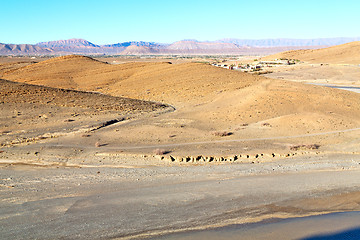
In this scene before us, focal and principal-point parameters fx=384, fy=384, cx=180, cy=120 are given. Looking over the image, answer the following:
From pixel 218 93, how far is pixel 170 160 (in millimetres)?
24630

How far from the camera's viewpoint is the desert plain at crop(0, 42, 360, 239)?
13797 millimetres

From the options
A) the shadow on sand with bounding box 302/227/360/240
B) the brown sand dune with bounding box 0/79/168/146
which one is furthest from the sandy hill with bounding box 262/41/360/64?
the shadow on sand with bounding box 302/227/360/240

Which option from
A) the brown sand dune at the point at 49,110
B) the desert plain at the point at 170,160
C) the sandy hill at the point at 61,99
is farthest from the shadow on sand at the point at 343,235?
the sandy hill at the point at 61,99

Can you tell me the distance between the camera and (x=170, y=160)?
66.5 feet

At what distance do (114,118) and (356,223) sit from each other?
21398mm

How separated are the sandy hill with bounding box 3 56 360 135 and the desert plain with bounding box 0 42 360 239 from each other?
232 mm

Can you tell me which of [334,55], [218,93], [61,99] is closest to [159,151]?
[61,99]

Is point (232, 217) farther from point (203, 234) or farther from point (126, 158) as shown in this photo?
point (126, 158)

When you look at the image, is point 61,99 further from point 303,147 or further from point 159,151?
point 303,147

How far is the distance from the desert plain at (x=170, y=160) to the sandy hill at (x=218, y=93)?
0.76 feet

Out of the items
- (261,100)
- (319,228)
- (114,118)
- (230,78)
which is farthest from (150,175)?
(230,78)

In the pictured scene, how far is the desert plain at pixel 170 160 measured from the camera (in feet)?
45.3

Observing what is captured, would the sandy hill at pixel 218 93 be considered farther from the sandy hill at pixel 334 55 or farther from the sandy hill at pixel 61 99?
the sandy hill at pixel 334 55

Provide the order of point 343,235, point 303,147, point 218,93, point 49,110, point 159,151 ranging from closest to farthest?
1. point 343,235
2. point 159,151
3. point 303,147
4. point 49,110
5. point 218,93
